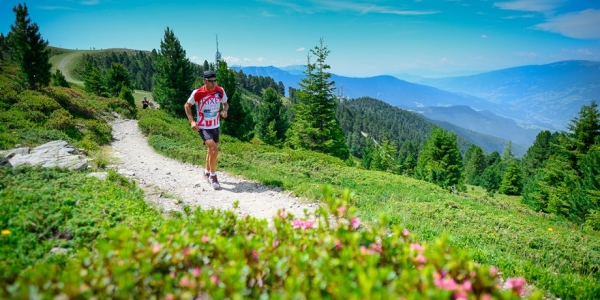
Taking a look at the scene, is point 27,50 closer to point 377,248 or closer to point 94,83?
point 94,83

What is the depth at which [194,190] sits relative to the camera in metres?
8.38

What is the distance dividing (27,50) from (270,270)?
31.5 metres

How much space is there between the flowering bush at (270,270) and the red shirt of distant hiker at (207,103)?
548cm

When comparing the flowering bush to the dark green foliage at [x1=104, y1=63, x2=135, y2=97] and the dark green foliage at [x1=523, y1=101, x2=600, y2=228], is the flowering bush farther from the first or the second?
the dark green foliage at [x1=104, y1=63, x2=135, y2=97]

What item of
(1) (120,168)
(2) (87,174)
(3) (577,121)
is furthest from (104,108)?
(3) (577,121)

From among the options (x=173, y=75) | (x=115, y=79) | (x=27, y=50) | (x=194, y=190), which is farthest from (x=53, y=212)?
(x=115, y=79)

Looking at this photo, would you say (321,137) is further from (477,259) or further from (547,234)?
(477,259)

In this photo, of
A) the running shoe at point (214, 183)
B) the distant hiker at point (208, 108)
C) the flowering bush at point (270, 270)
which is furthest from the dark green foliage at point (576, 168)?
the flowering bush at point (270, 270)

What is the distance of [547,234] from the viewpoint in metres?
8.09

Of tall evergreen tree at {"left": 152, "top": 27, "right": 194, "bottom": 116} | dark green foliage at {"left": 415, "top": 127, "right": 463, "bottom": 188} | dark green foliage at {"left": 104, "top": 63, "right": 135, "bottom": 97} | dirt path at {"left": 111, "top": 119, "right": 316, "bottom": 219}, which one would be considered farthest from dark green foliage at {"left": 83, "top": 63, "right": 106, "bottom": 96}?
dark green foliage at {"left": 415, "top": 127, "right": 463, "bottom": 188}

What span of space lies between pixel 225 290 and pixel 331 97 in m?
30.1

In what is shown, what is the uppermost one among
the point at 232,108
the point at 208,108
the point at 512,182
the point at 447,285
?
the point at 208,108

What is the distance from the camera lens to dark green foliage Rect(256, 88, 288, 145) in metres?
35.2

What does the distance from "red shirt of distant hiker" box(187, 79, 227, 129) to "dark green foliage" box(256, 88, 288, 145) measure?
26644 millimetres
